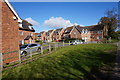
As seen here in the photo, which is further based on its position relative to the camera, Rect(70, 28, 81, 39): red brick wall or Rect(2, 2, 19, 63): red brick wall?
Rect(70, 28, 81, 39): red brick wall

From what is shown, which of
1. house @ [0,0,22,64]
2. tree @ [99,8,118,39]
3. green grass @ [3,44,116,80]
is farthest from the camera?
tree @ [99,8,118,39]

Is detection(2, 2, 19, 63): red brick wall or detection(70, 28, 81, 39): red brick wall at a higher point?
detection(70, 28, 81, 39): red brick wall

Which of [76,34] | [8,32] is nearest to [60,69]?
[8,32]

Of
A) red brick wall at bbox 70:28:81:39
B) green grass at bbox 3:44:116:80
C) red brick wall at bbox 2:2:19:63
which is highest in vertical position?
red brick wall at bbox 70:28:81:39

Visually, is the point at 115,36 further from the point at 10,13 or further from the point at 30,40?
the point at 10,13

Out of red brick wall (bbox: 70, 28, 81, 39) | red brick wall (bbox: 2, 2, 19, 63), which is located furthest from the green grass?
red brick wall (bbox: 70, 28, 81, 39)

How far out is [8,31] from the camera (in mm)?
9102

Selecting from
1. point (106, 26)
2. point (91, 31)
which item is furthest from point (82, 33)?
point (106, 26)

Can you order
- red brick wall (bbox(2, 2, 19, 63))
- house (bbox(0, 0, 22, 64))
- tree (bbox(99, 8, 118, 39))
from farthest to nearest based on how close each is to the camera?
tree (bbox(99, 8, 118, 39))
red brick wall (bbox(2, 2, 19, 63))
house (bbox(0, 0, 22, 64))

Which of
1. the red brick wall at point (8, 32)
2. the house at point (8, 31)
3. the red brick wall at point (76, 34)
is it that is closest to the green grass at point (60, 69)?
the house at point (8, 31)

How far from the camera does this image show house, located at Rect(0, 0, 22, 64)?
335 inches

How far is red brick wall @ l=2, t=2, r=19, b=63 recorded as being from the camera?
8.62 metres

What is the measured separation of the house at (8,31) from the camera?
8508 millimetres

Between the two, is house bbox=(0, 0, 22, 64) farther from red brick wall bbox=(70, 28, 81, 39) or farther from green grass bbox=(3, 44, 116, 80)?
red brick wall bbox=(70, 28, 81, 39)
